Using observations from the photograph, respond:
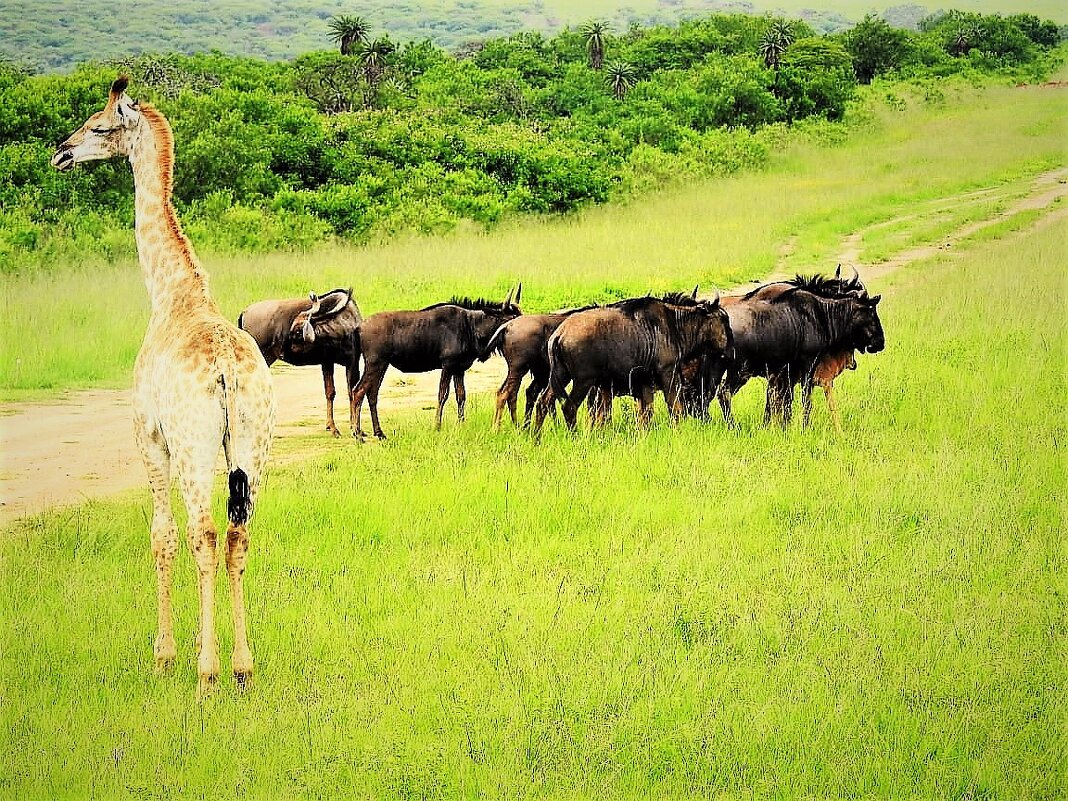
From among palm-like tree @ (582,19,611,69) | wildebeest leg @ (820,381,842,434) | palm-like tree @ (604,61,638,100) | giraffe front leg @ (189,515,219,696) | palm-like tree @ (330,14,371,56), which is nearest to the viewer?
giraffe front leg @ (189,515,219,696)

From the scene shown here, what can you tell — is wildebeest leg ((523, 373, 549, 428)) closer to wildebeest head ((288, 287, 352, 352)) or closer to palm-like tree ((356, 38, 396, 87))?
wildebeest head ((288, 287, 352, 352))

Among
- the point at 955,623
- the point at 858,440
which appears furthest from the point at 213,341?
the point at 858,440

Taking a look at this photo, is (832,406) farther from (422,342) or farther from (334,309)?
(334,309)

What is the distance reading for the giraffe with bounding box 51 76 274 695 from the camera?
16.8 feet

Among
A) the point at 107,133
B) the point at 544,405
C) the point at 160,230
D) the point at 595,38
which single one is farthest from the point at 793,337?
Answer: the point at 595,38

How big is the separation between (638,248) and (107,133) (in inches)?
582

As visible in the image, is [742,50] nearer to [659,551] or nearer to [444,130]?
[444,130]

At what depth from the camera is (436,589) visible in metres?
6.50

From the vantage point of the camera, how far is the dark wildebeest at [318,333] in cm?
1059

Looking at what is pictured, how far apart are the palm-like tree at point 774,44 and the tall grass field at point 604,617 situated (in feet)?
65.4

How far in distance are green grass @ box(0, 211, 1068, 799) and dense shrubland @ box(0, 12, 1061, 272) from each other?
36.4 ft

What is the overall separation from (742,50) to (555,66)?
4749 millimetres

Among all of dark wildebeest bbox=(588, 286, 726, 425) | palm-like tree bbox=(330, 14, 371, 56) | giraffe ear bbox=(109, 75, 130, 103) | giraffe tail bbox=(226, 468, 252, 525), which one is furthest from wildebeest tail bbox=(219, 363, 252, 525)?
palm-like tree bbox=(330, 14, 371, 56)

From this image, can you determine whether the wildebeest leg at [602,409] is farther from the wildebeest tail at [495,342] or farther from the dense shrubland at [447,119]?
the dense shrubland at [447,119]
